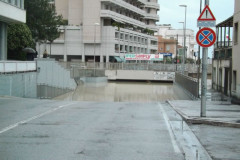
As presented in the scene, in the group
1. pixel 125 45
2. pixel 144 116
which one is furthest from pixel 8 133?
pixel 125 45

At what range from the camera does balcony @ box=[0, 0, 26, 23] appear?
3252 centimetres

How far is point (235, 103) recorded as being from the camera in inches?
846

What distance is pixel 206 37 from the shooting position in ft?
47.4

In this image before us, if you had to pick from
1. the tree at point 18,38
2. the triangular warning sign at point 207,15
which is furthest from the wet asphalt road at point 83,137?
the tree at point 18,38

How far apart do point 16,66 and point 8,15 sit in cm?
789

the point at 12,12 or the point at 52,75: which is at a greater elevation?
the point at 12,12

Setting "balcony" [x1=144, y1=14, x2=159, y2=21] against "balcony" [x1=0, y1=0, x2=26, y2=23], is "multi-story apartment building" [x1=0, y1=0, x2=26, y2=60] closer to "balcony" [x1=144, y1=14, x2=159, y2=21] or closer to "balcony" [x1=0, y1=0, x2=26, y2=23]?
"balcony" [x1=0, y1=0, x2=26, y2=23]

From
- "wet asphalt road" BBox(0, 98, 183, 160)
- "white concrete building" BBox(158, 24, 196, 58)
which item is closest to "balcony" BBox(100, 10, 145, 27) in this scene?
"wet asphalt road" BBox(0, 98, 183, 160)

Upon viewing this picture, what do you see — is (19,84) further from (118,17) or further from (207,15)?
(118,17)

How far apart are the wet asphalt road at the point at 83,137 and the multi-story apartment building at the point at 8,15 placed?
19797 mm

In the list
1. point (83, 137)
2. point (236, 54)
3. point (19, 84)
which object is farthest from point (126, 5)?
point (83, 137)

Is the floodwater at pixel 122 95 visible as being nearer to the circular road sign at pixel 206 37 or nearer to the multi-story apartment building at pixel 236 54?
the multi-story apartment building at pixel 236 54

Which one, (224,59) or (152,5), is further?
(152,5)

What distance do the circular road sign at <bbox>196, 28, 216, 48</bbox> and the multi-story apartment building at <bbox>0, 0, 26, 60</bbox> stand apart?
2184cm
